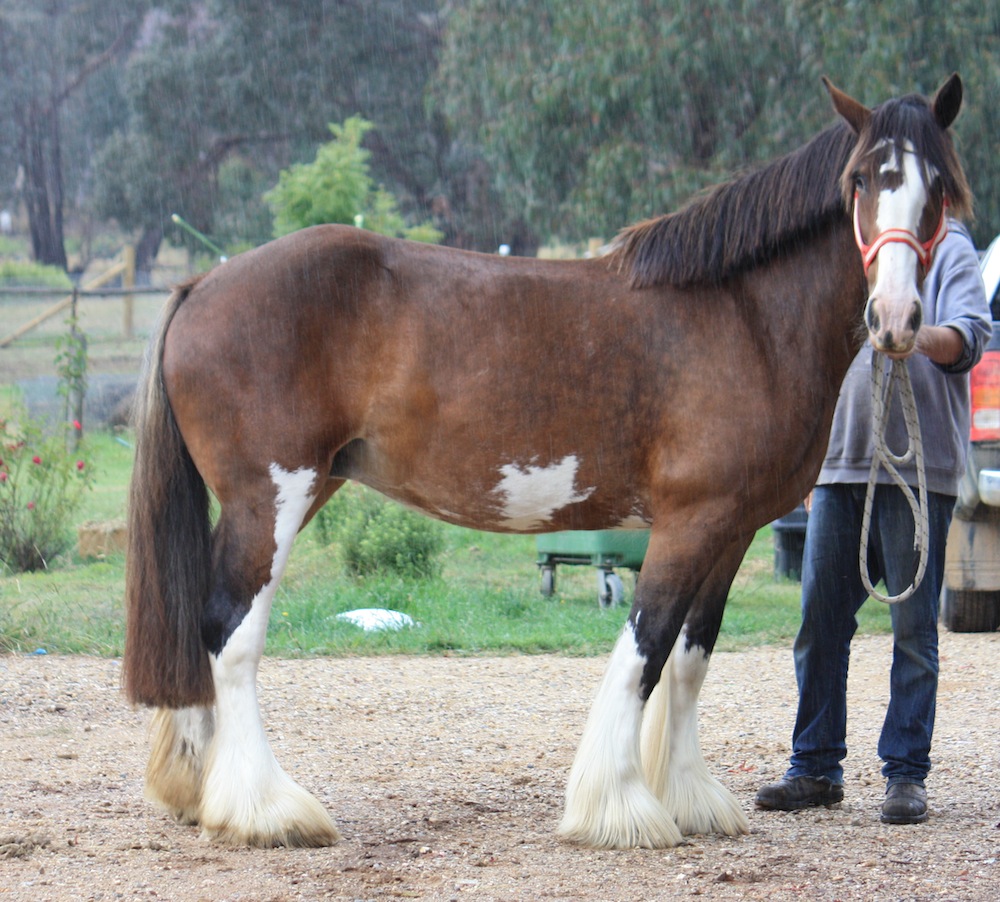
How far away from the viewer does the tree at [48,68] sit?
36438 millimetres

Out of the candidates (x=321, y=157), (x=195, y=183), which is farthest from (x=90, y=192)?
(x=321, y=157)

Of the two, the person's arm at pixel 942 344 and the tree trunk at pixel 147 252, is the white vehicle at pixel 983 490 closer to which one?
the person's arm at pixel 942 344

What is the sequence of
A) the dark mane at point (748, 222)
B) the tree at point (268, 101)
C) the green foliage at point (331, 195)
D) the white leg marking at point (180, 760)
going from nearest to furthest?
the dark mane at point (748, 222) → the white leg marking at point (180, 760) → the green foliage at point (331, 195) → the tree at point (268, 101)

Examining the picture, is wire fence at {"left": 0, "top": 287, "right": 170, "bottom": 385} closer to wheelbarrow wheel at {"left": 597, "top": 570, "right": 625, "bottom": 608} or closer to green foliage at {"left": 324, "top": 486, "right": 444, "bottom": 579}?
green foliage at {"left": 324, "top": 486, "right": 444, "bottom": 579}

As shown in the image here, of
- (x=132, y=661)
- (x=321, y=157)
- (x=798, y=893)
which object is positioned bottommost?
(x=798, y=893)

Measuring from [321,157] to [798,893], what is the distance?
15.5m

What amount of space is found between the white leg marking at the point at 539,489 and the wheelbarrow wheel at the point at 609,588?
4.09m

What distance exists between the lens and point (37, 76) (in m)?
37.2

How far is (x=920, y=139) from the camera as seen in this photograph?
3326mm

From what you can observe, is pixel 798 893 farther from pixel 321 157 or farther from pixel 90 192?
pixel 90 192

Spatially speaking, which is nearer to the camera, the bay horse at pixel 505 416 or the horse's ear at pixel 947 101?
the horse's ear at pixel 947 101

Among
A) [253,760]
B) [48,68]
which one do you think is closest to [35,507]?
[253,760]

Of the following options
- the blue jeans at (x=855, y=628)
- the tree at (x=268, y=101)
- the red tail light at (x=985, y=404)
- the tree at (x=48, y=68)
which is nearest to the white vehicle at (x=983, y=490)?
the red tail light at (x=985, y=404)

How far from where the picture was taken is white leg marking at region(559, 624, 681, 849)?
3.53 meters
